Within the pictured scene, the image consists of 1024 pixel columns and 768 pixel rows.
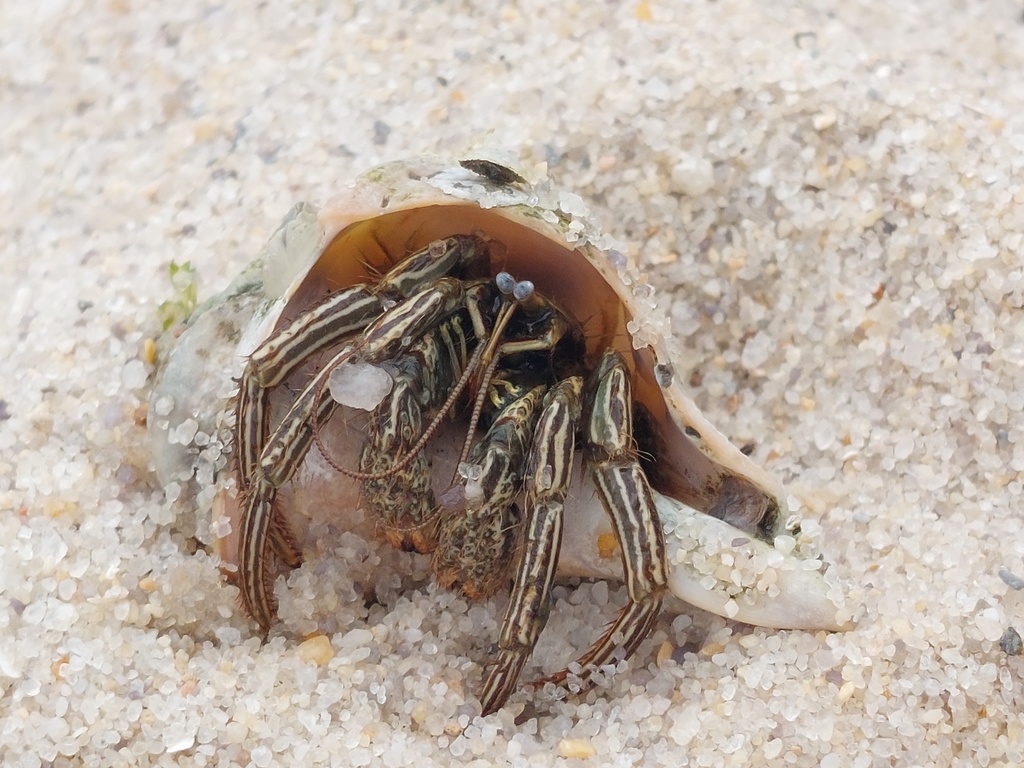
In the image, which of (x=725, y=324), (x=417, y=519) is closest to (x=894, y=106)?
(x=725, y=324)

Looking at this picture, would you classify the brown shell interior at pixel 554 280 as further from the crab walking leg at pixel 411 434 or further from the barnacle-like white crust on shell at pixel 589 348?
the crab walking leg at pixel 411 434

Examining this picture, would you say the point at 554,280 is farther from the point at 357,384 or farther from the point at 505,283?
the point at 357,384

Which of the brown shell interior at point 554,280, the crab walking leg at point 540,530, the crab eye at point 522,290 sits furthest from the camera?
the brown shell interior at point 554,280

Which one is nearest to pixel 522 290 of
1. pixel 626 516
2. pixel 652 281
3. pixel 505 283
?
pixel 505 283

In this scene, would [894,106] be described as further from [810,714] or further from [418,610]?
[418,610]

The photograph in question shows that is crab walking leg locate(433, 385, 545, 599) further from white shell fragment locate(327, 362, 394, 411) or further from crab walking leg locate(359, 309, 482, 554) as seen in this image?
white shell fragment locate(327, 362, 394, 411)

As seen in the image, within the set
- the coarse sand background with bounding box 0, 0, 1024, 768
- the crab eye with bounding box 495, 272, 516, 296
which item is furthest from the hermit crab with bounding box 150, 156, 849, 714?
the coarse sand background with bounding box 0, 0, 1024, 768

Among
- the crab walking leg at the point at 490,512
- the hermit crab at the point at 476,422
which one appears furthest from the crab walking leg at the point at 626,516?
the crab walking leg at the point at 490,512
